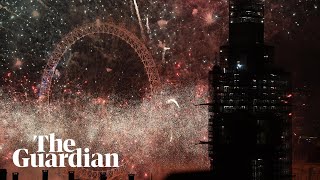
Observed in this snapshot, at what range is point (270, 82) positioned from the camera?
39.4m

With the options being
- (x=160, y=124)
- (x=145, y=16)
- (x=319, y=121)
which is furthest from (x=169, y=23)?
(x=319, y=121)

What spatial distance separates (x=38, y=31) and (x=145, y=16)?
17.7ft

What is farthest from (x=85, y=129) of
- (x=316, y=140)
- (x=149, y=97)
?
(x=316, y=140)

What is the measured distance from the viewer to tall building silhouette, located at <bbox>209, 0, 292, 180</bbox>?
128 feet

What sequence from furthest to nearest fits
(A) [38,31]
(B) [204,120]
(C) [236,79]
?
1. (A) [38,31]
2. (B) [204,120]
3. (C) [236,79]

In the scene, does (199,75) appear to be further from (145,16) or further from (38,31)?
(38,31)

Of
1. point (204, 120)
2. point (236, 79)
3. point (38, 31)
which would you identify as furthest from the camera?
point (38, 31)

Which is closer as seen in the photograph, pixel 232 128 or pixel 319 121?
pixel 232 128

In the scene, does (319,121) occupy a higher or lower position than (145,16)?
lower

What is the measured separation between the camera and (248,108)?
1551 inches

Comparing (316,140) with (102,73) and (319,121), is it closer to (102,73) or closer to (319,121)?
(319,121)

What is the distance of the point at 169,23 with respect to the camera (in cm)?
4875

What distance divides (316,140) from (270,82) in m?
10.7

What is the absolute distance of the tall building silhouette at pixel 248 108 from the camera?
39.1m
